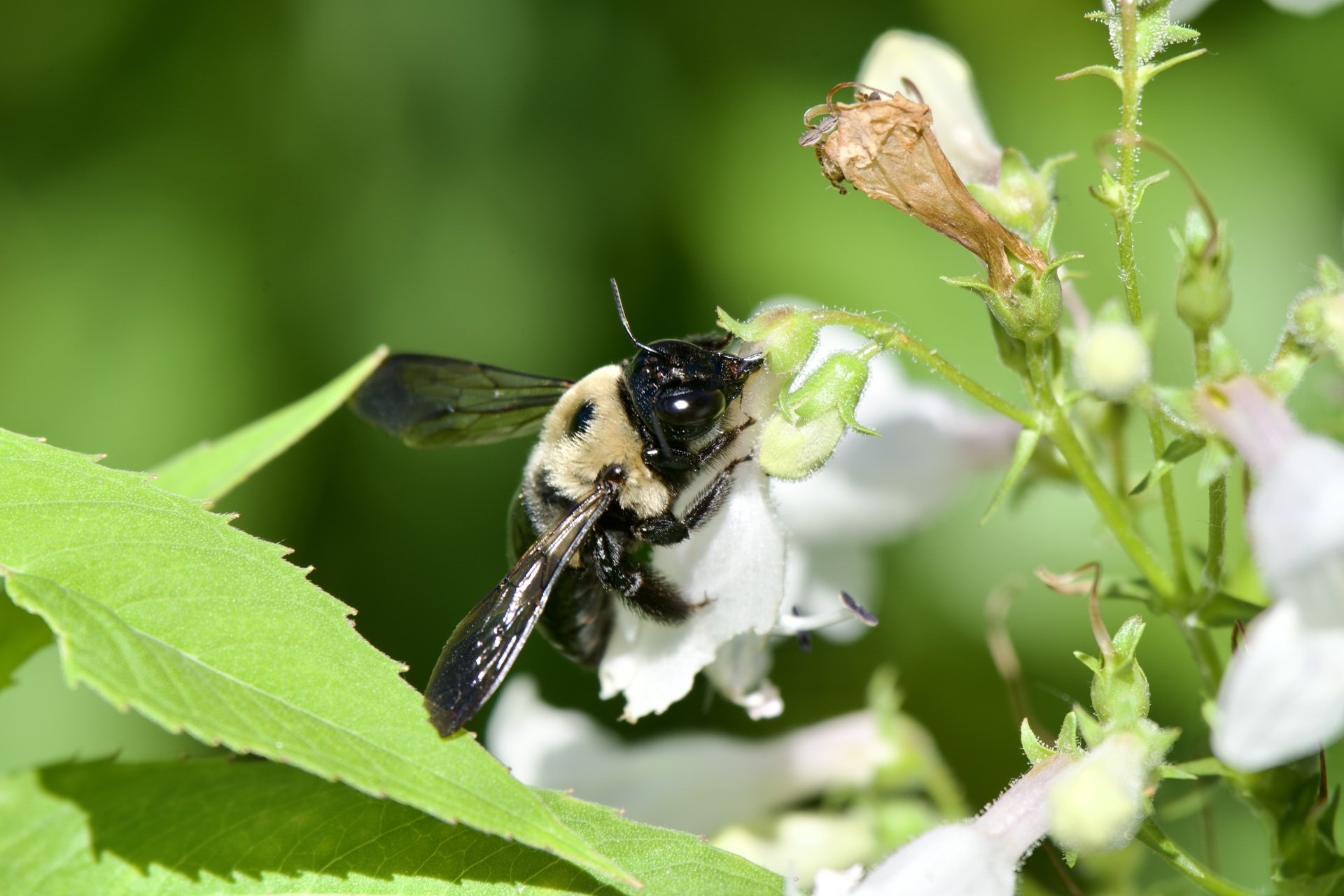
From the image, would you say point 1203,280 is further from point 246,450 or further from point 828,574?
point 828,574

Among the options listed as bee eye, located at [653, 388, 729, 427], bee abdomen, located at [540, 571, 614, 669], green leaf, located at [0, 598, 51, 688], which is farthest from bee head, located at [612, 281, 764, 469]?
green leaf, located at [0, 598, 51, 688]

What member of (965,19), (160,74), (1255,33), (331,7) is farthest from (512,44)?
(1255,33)

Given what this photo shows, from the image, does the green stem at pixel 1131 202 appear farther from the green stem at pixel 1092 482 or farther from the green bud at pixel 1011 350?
the green bud at pixel 1011 350

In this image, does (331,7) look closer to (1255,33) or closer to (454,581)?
(454,581)

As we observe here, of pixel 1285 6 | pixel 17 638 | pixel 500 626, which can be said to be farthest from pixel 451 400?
pixel 1285 6

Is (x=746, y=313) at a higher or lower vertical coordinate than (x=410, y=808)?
lower

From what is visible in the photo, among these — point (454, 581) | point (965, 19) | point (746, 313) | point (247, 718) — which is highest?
point (965, 19)
